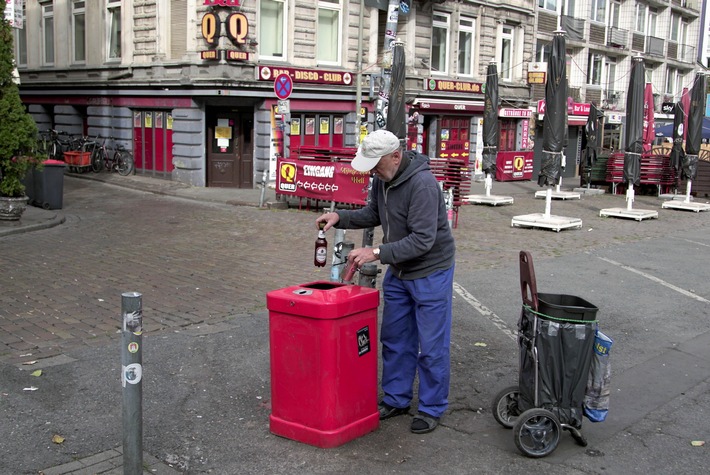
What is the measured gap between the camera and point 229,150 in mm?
23266

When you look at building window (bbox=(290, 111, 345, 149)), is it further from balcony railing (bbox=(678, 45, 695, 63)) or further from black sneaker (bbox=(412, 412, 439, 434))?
balcony railing (bbox=(678, 45, 695, 63))

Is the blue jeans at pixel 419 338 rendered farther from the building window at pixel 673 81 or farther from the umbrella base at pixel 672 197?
the building window at pixel 673 81

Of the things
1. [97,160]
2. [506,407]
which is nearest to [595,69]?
[97,160]

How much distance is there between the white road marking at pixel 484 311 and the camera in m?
7.79

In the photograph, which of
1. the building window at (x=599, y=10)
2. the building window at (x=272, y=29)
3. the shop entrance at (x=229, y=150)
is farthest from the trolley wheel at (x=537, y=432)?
the building window at (x=599, y=10)

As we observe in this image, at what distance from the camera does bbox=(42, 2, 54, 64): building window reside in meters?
28.7

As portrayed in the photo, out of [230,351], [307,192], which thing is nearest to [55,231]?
[307,192]

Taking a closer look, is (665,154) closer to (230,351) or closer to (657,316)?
(657,316)

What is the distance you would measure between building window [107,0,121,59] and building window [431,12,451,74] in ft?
35.8

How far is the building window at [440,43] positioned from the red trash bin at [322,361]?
25.1m

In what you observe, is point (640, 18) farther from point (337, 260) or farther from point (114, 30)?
point (337, 260)

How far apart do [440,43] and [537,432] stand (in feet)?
84.8

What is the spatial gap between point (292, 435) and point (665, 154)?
2494cm

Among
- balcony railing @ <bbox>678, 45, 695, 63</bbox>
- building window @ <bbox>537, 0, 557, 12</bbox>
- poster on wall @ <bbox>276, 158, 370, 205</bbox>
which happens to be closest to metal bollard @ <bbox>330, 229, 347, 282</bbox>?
poster on wall @ <bbox>276, 158, 370, 205</bbox>
